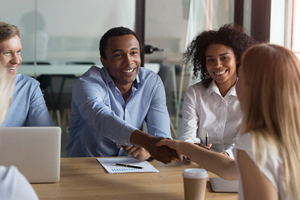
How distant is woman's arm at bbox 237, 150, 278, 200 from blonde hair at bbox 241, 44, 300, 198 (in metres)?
0.03

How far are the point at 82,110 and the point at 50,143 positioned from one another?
0.70 meters

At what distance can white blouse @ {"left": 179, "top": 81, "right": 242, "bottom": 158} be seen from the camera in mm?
2164

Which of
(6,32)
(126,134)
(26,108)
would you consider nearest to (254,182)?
(126,134)

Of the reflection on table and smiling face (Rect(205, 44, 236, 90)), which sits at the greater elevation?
smiling face (Rect(205, 44, 236, 90))

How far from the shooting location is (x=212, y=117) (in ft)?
7.30

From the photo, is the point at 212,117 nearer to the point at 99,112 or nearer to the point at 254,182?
the point at 99,112

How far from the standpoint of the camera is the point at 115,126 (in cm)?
178

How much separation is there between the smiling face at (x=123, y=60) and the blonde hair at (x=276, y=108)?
1.32 meters

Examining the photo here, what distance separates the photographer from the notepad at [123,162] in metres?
1.49

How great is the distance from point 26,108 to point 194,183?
139 cm

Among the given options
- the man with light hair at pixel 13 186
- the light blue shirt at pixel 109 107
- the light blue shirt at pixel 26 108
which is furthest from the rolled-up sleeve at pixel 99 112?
the man with light hair at pixel 13 186

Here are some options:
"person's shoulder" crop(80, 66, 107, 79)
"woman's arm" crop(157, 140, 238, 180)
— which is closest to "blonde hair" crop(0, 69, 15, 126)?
"woman's arm" crop(157, 140, 238, 180)

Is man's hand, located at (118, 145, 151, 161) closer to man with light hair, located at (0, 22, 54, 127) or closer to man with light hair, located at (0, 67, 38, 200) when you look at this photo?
man with light hair, located at (0, 22, 54, 127)

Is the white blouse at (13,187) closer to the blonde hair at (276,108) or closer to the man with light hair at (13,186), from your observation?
the man with light hair at (13,186)
